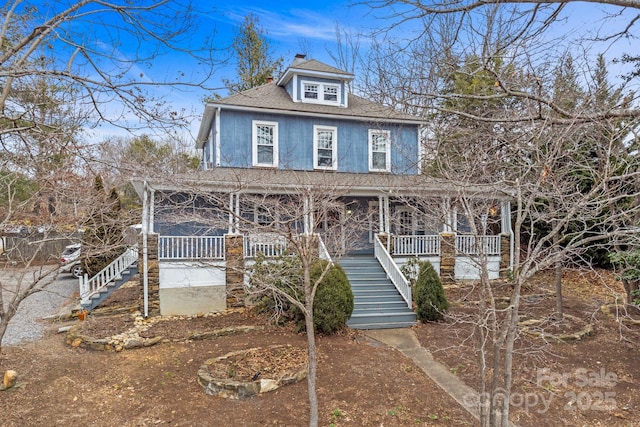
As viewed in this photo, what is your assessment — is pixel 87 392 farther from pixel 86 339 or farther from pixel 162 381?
pixel 86 339

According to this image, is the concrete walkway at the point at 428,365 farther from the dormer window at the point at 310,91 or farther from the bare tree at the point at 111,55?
the dormer window at the point at 310,91

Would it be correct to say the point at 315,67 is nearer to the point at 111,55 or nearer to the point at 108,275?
the point at 108,275

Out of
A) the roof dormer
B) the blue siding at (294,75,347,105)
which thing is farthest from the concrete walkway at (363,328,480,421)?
the blue siding at (294,75,347,105)

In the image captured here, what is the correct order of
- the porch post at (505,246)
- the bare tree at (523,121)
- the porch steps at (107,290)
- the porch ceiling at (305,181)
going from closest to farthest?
1. the bare tree at (523,121)
2. the porch ceiling at (305,181)
3. the porch steps at (107,290)
4. the porch post at (505,246)

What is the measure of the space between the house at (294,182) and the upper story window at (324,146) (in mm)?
37

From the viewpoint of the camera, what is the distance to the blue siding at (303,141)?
40.4ft

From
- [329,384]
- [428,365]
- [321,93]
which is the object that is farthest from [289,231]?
[321,93]

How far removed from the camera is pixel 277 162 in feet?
41.7

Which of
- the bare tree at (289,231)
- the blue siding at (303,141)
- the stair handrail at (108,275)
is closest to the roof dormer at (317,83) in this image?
the blue siding at (303,141)

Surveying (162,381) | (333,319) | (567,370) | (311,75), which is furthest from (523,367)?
(311,75)

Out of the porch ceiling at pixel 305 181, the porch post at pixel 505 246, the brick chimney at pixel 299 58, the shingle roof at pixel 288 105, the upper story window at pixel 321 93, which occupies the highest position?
the brick chimney at pixel 299 58

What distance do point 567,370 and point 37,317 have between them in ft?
44.4

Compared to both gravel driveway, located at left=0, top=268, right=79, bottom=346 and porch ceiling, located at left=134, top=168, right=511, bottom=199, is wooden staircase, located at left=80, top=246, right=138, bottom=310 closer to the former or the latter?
gravel driveway, located at left=0, top=268, right=79, bottom=346

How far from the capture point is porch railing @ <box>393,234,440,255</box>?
12461mm
